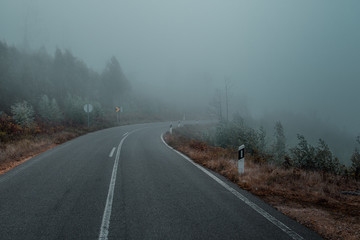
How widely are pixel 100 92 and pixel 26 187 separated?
149 feet

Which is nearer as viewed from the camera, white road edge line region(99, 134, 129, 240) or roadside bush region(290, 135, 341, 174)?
white road edge line region(99, 134, 129, 240)

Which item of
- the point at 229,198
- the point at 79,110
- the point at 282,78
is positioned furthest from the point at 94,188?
the point at 282,78

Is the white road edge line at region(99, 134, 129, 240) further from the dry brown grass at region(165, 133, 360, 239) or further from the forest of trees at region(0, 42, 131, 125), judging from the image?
the forest of trees at region(0, 42, 131, 125)

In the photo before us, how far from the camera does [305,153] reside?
890 centimetres

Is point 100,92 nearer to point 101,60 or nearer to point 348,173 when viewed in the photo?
point 348,173

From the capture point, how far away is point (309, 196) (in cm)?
494

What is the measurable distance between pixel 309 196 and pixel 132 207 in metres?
4.10

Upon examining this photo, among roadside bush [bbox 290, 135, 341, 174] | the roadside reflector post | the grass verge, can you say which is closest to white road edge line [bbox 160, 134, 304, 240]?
the roadside reflector post

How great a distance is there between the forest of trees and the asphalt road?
45.0 ft

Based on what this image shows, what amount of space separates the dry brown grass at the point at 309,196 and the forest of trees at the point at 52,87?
667 inches

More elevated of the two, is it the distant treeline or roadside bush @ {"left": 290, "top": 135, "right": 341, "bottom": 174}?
the distant treeline

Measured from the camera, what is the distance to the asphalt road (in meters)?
3.13

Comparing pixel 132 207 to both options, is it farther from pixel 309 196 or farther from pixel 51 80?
pixel 51 80

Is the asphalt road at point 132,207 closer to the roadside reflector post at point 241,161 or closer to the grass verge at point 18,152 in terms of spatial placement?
the roadside reflector post at point 241,161
